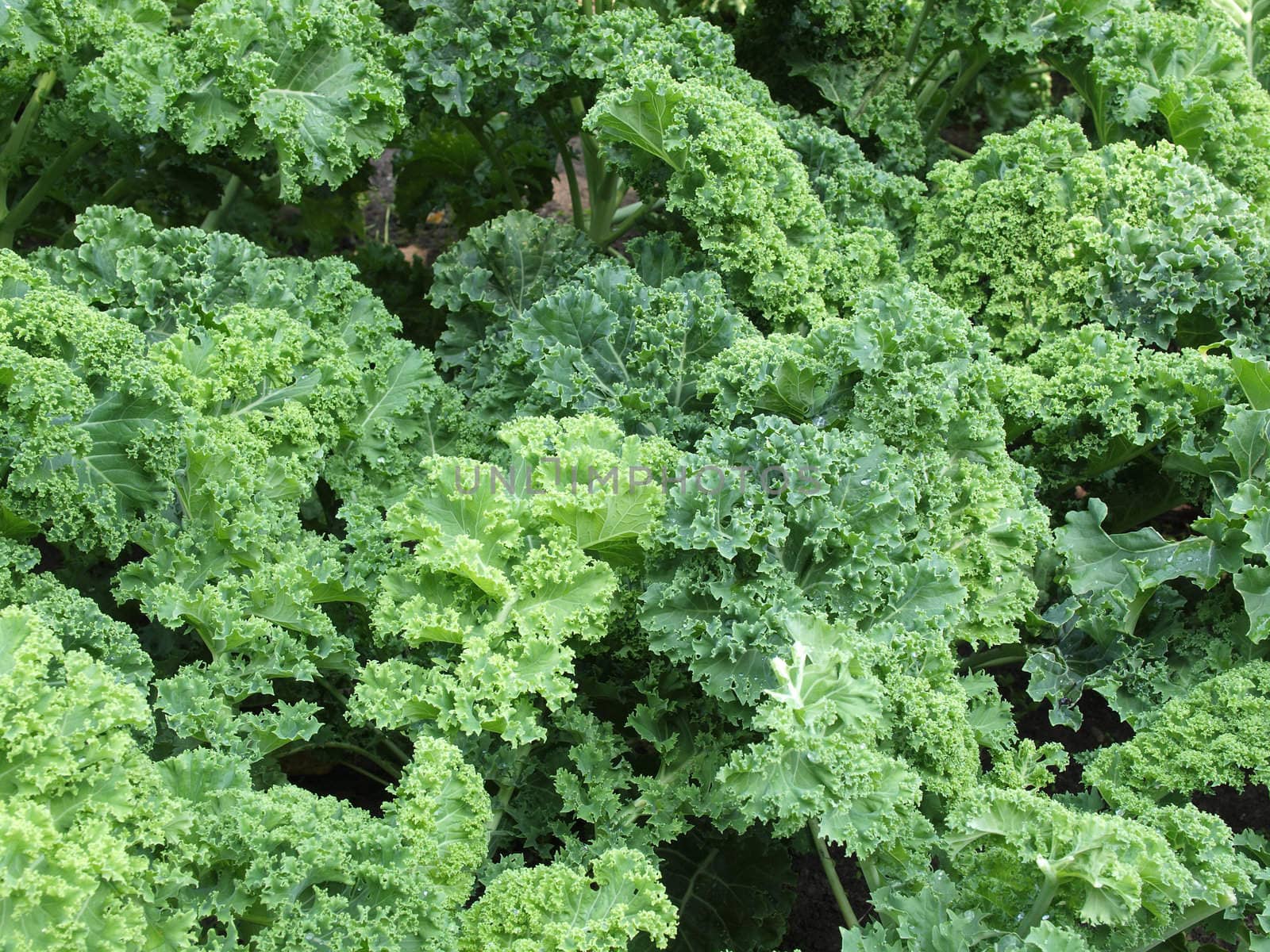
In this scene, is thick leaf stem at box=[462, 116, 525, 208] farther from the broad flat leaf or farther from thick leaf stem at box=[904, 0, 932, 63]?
thick leaf stem at box=[904, 0, 932, 63]

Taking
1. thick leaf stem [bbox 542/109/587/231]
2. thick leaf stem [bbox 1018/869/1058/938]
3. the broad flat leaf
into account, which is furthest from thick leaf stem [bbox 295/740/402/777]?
thick leaf stem [bbox 542/109/587/231]

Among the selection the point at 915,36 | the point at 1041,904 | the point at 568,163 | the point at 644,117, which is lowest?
the point at 1041,904

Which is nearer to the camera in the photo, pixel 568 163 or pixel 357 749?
pixel 357 749

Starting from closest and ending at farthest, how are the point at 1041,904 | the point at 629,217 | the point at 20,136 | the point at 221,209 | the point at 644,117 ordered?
the point at 1041,904 < the point at 644,117 < the point at 20,136 < the point at 221,209 < the point at 629,217

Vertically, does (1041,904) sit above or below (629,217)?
below

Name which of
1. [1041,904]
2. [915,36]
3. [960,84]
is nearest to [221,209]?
[915,36]

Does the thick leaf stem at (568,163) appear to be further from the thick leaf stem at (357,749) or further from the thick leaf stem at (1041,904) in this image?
the thick leaf stem at (1041,904)

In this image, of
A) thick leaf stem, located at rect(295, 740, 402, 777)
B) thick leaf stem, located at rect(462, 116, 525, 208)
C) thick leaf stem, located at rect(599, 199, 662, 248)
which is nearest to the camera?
thick leaf stem, located at rect(295, 740, 402, 777)

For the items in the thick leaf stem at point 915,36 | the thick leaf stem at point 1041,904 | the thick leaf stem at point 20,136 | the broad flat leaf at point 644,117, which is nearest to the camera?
the thick leaf stem at point 1041,904

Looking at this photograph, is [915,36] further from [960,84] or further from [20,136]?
[20,136]

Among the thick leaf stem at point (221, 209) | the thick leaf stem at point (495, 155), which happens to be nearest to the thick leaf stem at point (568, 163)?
the thick leaf stem at point (495, 155)

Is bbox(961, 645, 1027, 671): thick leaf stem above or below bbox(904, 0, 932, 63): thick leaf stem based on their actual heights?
below

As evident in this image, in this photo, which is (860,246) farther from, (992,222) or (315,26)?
(315,26)

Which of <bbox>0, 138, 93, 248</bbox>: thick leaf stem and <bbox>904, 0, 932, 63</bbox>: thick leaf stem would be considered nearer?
<bbox>0, 138, 93, 248</bbox>: thick leaf stem
